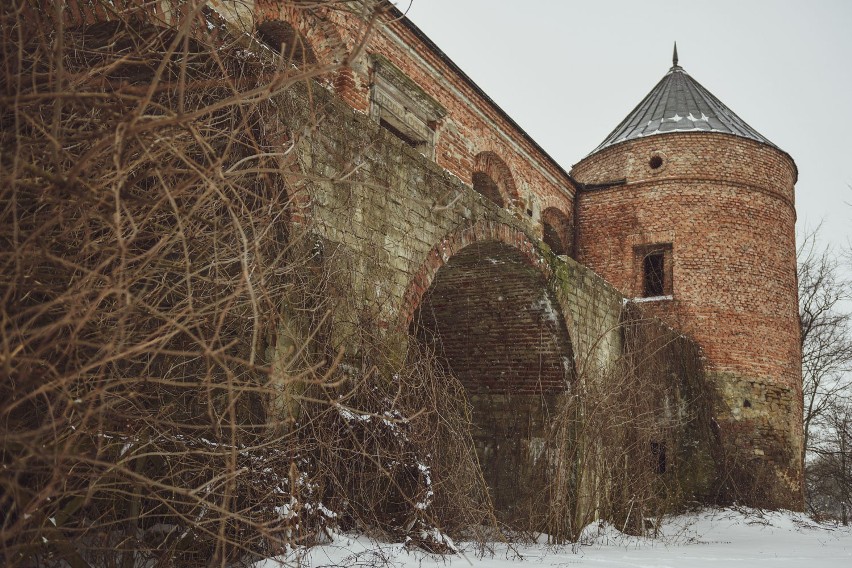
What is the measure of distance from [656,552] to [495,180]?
27.1 ft

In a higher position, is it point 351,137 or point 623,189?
point 623,189

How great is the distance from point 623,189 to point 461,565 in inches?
463

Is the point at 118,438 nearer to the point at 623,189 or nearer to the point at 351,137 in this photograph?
the point at 351,137

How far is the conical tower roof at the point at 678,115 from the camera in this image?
14.2 metres

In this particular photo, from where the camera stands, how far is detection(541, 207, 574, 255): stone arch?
573 inches

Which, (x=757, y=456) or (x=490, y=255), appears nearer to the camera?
(x=490, y=255)

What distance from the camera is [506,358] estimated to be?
8000mm

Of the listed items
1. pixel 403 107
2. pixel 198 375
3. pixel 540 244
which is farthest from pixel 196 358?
pixel 403 107

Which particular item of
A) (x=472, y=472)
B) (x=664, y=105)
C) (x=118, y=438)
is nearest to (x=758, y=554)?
(x=472, y=472)

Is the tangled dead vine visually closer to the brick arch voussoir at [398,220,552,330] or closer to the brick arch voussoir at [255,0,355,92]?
the brick arch voussoir at [398,220,552,330]

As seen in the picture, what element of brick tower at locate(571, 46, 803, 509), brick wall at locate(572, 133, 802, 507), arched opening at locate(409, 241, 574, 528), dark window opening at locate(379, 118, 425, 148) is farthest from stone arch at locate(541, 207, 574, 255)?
arched opening at locate(409, 241, 574, 528)

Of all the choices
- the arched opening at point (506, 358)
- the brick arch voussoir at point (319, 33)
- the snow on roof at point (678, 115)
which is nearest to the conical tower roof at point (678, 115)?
the snow on roof at point (678, 115)

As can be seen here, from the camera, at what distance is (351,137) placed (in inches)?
190

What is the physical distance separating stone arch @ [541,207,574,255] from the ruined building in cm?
6
